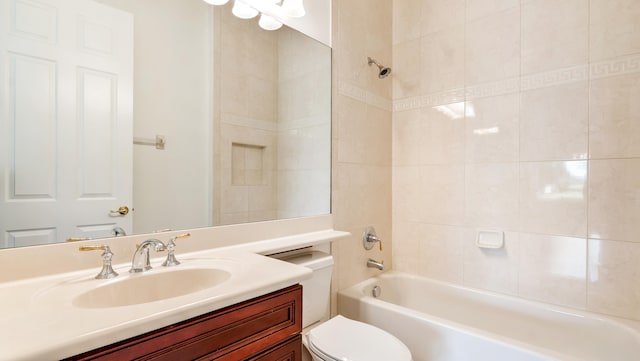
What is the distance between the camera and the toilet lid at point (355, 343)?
3.84 ft

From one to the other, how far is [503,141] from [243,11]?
A: 64.6 inches

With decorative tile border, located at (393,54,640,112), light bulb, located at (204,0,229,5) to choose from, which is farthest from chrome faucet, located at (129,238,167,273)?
decorative tile border, located at (393,54,640,112)

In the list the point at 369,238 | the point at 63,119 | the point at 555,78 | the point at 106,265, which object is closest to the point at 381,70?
the point at 555,78

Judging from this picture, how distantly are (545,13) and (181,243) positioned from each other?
88.1 inches

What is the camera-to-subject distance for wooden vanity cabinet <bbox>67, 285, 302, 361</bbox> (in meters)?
0.63

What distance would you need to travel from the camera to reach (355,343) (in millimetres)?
1265

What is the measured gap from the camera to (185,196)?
1.24 meters

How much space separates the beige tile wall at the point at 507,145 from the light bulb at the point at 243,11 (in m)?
0.61

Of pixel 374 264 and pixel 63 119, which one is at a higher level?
pixel 63 119

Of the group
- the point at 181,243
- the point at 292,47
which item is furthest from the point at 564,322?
the point at 292,47

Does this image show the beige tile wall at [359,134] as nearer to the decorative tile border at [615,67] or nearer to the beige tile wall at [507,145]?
the beige tile wall at [507,145]

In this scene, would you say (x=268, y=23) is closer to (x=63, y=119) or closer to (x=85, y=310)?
(x=63, y=119)

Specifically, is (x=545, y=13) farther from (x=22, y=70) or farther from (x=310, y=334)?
(x=22, y=70)

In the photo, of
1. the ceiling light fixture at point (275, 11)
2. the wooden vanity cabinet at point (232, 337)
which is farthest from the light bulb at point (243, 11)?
the wooden vanity cabinet at point (232, 337)
